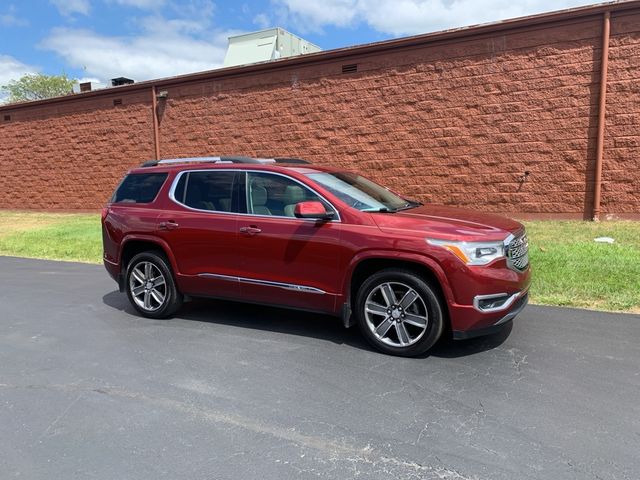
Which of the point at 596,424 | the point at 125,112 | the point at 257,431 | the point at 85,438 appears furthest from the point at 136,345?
the point at 125,112

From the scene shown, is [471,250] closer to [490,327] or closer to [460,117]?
[490,327]

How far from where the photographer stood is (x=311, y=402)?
3.83 m

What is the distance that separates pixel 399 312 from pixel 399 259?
489 millimetres

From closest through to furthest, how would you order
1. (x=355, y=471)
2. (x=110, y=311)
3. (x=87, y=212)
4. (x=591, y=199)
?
(x=355, y=471) → (x=110, y=311) → (x=591, y=199) → (x=87, y=212)

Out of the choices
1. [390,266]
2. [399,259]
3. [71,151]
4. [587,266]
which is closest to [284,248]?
[390,266]

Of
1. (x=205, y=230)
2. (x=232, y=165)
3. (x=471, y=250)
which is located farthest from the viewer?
(x=232, y=165)

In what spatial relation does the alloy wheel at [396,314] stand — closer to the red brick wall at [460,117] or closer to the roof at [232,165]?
the roof at [232,165]

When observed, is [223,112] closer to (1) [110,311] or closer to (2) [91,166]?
A: (2) [91,166]

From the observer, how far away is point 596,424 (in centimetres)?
Result: 340

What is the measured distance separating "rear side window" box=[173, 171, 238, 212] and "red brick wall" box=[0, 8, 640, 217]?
7.43m

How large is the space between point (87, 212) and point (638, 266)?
17484mm

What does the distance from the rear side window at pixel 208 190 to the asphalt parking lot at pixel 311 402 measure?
4.45 feet

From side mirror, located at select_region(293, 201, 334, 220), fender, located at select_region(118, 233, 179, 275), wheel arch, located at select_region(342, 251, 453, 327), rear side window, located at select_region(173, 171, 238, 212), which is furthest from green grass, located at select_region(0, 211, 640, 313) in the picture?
fender, located at select_region(118, 233, 179, 275)

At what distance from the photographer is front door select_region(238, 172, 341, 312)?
4.96 metres
